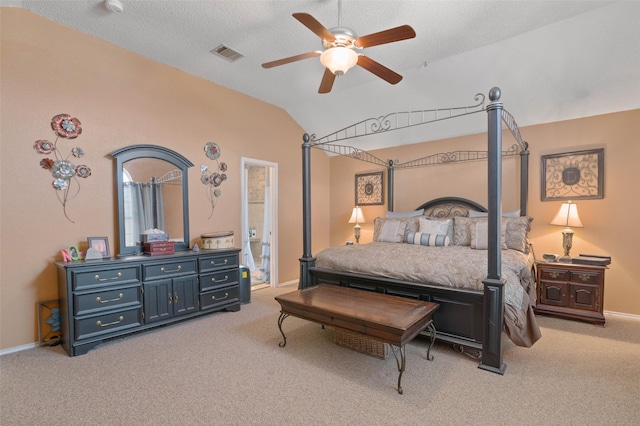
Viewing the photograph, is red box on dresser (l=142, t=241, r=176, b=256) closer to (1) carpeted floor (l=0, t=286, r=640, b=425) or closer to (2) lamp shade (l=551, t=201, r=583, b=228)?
(1) carpeted floor (l=0, t=286, r=640, b=425)

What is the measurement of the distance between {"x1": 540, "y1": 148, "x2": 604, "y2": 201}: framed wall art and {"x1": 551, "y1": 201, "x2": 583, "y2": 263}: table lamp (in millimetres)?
241

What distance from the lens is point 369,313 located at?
2396 millimetres

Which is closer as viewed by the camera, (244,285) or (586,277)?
(586,277)

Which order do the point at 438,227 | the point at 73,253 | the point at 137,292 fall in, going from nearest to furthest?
the point at 73,253
the point at 137,292
the point at 438,227

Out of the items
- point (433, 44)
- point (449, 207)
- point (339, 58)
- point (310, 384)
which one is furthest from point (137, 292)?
point (449, 207)

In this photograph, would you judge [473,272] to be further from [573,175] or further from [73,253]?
[73,253]

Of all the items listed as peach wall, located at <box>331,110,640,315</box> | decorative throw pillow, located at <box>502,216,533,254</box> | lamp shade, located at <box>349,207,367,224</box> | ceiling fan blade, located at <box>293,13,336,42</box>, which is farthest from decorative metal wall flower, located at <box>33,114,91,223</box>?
decorative throw pillow, located at <box>502,216,533,254</box>

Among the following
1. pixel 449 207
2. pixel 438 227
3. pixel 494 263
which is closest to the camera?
pixel 494 263

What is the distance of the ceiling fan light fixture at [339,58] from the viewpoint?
7.32 feet

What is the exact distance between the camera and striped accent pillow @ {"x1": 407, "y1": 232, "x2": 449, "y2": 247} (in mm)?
4020

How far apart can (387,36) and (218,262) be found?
10.4 ft

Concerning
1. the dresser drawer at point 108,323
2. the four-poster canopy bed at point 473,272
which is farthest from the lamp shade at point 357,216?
the dresser drawer at point 108,323

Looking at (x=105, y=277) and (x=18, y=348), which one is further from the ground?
(x=105, y=277)

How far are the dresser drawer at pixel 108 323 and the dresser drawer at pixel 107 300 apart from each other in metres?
0.07
